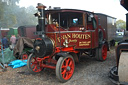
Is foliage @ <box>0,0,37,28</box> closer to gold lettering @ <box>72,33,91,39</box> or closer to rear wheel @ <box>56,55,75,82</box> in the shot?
gold lettering @ <box>72,33,91,39</box>

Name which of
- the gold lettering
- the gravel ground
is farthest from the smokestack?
the gravel ground

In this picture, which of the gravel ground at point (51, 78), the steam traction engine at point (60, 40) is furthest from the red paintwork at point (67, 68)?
the gravel ground at point (51, 78)

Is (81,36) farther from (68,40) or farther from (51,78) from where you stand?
(51,78)

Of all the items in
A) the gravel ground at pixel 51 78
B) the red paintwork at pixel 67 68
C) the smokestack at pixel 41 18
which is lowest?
the gravel ground at pixel 51 78

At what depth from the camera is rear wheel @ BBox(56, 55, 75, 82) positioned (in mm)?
3658

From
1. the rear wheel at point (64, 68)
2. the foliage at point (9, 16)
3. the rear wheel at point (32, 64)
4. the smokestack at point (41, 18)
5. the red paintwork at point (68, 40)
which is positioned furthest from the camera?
the foliage at point (9, 16)

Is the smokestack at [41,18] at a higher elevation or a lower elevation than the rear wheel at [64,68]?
higher

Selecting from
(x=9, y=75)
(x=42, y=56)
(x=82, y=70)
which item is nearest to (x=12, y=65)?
(x=9, y=75)

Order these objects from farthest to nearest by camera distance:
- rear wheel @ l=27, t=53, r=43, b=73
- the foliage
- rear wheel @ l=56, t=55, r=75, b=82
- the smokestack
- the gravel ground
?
the foliage
rear wheel @ l=27, t=53, r=43, b=73
the smokestack
the gravel ground
rear wheel @ l=56, t=55, r=75, b=82

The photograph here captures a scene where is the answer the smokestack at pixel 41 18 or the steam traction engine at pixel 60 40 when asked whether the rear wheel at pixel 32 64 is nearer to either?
the steam traction engine at pixel 60 40

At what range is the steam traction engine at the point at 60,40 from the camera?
393 centimetres

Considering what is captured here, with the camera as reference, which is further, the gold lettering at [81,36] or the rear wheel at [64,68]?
the gold lettering at [81,36]

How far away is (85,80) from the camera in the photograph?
156 inches

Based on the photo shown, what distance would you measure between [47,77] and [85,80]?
49.7 inches
